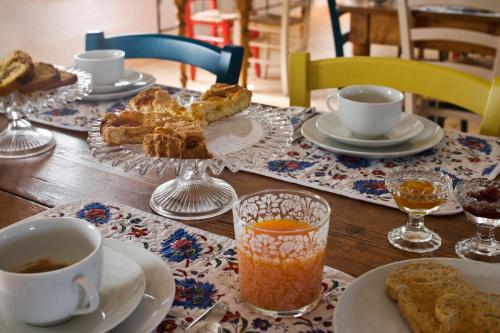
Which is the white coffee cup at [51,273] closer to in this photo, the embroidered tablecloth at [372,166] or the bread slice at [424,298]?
→ the bread slice at [424,298]

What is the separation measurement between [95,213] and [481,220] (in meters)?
0.51

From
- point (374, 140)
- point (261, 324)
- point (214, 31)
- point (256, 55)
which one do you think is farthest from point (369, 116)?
point (256, 55)

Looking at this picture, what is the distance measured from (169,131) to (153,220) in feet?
0.40

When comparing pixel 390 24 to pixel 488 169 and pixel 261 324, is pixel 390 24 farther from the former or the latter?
pixel 261 324

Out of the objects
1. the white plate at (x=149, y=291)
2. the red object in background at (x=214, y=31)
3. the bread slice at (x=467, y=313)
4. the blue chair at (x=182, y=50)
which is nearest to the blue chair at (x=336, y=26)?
the blue chair at (x=182, y=50)

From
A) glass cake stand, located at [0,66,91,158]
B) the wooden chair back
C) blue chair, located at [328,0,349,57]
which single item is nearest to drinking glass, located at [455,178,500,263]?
glass cake stand, located at [0,66,91,158]

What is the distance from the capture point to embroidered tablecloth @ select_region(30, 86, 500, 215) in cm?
90

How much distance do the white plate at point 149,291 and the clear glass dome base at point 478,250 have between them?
351 mm

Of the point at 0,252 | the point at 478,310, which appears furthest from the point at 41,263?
the point at 478,310

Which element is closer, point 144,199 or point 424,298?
point 424,298

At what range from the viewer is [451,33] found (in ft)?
6.54

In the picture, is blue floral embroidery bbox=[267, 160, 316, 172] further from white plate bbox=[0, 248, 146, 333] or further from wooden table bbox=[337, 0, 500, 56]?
wooden table bbox=[337, 0, 500, 56]

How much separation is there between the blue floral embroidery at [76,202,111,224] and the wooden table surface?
34 mm

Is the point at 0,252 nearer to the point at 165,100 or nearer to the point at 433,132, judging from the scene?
the point at 165,100
